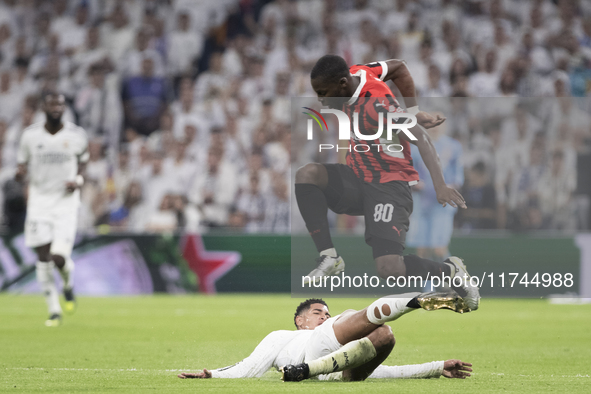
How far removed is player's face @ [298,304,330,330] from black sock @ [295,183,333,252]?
17.4 inches

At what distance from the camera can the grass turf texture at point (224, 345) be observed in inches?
243

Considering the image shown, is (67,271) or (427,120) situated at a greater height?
(427,120)

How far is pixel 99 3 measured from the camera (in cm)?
1966

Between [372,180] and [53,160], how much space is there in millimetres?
6049

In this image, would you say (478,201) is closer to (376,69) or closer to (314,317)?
(376,69)

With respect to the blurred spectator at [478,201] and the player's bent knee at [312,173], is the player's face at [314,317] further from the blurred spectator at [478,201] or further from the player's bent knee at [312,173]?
the blurred spectator at [478,201]

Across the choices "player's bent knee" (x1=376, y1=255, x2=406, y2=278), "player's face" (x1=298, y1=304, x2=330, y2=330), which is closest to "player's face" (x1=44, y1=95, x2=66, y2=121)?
"player's face" (x1=298, y1=304, x2=330, y2=330)

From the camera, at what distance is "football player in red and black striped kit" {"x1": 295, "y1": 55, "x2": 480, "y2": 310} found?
21.1 ft

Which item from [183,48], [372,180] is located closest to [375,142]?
[372,180]

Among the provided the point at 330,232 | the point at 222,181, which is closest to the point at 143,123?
the point at 222,181

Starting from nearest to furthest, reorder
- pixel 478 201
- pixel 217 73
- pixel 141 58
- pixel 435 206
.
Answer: pixel 435 206 → pixel 478 201 → pixel 141 58 → pixel 217 73

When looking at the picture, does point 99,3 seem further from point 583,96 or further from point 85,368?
point 85,368

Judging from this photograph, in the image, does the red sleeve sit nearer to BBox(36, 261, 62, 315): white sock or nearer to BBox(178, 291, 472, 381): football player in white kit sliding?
BBox(178, 291, 472, 381): football player in white kit sliding

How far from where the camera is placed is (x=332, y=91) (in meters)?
6.44
